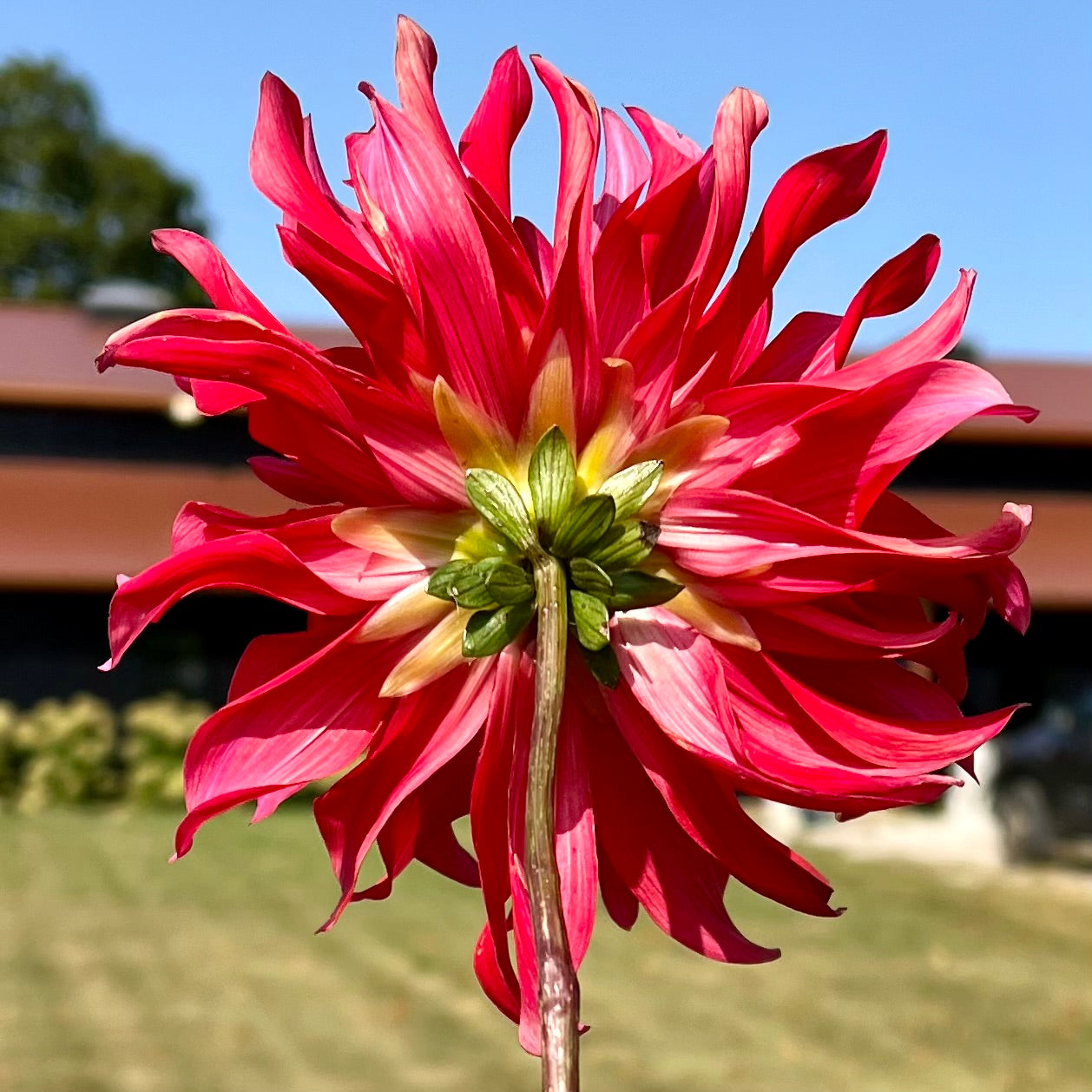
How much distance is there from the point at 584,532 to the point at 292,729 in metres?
0.23

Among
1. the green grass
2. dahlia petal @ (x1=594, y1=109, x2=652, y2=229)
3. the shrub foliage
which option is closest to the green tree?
the shrub foliage

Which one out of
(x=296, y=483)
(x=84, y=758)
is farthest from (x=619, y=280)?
(x=84, y=758)

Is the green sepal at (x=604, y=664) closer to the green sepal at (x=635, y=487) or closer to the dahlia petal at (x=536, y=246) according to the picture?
the green sepal at (x=635, y=487)

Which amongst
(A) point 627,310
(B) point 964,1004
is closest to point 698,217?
(A) point 627,310

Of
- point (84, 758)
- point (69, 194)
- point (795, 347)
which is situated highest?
point (69, 194)

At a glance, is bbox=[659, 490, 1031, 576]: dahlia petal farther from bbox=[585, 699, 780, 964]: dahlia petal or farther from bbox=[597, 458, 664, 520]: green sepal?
bbox=[585, 699, 780, 964]: dahlia petal

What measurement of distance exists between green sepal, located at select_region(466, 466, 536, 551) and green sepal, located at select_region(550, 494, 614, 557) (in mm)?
23

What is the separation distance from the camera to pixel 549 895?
0.71m

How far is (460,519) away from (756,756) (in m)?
0.24

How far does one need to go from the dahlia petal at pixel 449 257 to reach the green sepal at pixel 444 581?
0.33ft

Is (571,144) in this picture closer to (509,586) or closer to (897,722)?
(509,586)

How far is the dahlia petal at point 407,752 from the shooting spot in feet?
3.02

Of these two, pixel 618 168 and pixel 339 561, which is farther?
pixel 618 168

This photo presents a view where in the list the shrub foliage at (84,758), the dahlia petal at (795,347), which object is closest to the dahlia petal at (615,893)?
the dahlia petal at (795,347)
